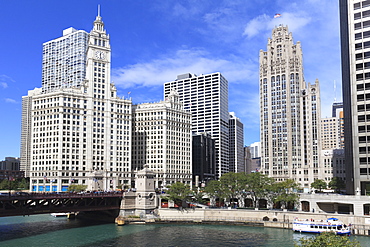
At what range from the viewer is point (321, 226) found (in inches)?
4427

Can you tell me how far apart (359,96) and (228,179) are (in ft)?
187

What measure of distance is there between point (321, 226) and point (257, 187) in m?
38.1

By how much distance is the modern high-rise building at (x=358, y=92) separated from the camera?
13212 centimetres

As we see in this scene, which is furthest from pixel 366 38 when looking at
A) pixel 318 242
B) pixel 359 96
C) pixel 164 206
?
pixel 318 242

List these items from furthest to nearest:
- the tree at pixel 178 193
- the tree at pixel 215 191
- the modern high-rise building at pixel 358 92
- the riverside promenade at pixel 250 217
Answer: the tree at pixel 215 191
the tree at pixel 178 193
the modern high-rise building at pixel 358 92
the riverside promenade at pixel 250 217

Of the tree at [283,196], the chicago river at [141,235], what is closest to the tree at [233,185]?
the tree at [283,196]

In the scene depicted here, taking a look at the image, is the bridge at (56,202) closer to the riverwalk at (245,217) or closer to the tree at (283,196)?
the riverwalk at (245,217)

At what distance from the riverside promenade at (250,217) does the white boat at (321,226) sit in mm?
4086

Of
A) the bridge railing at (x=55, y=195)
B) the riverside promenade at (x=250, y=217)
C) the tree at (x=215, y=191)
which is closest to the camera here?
the bridge railing at (x=55, y=195)

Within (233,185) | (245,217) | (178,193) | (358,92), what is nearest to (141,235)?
(178,193)

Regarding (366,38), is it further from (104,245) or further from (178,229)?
(104,245)

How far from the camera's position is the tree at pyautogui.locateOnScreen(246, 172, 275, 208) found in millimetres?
147375

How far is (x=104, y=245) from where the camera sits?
96062mm

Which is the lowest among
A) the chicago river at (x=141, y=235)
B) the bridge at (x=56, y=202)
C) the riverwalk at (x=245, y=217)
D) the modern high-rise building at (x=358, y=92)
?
the chicago river at (x=141, y=235)
